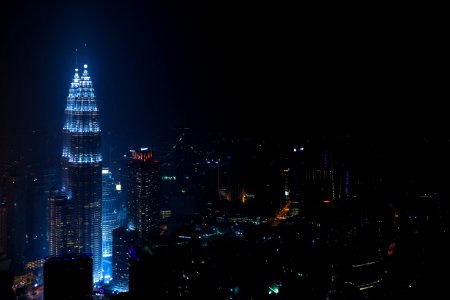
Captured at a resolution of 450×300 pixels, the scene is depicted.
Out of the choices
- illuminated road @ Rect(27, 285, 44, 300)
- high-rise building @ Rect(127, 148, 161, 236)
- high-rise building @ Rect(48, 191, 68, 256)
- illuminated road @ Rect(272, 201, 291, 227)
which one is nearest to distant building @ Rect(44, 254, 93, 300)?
illuminated road @ Rect(27, 285, 44, 300)

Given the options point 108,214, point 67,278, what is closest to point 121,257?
point 108,214

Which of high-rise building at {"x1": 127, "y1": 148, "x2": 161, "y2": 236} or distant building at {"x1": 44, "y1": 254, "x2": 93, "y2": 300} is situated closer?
distant building at {"x1": 44, "y1": 254, "x2": 93, "y2": 300}

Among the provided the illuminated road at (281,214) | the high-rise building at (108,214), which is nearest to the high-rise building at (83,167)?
the high-rise building at (108,214)

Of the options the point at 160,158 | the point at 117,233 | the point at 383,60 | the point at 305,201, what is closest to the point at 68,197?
the point at 117,233

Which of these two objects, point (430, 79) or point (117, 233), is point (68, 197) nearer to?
point (117, 233)

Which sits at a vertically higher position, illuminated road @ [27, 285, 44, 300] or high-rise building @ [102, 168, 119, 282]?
high-rise building @ [102, 168, 119, 282]

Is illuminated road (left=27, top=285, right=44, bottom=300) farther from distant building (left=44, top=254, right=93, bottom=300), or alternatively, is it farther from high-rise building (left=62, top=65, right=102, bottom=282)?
high-rise building (left=62, top=65, right=102, bottom=282)
